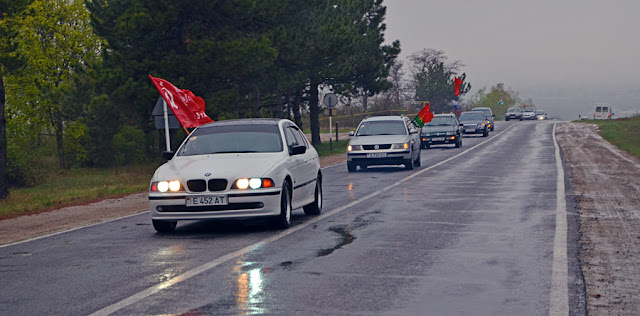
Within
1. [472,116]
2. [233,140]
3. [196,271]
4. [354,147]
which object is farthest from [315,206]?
[472,116]

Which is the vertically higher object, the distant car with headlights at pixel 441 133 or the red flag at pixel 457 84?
the red flag at pixel 457 84

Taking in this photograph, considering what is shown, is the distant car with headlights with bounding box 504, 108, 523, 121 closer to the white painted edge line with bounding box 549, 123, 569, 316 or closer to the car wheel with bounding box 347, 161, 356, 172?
the car wheel with bounding box 347, 161, 356, 172

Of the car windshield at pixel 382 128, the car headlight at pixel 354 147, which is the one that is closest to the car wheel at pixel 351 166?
the car headlight at pixel 354 147

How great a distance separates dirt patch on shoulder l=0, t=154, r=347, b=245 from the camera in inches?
492

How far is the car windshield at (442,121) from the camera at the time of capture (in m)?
40.4

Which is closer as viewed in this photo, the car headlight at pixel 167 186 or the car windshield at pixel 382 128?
the car headlight at pixel 167 186

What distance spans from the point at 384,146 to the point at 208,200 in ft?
47.6

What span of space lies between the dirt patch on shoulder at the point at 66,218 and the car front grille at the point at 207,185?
286cm

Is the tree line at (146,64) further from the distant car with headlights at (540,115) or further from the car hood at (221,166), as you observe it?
the distant car with headlights at (540,115)

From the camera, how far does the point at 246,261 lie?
28.0ft

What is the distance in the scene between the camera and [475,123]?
177ft

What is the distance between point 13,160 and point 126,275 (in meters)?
25.1

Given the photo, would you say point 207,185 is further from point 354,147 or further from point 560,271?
point 354,147

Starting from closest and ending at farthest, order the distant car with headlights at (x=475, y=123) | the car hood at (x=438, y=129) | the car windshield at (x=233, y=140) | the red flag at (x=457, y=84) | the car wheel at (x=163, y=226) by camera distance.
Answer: the car wheel at (x=163, y=226) → the car windshield at (x=233, y=140) → the car hood at (x=438, y=129) → the distant car with headlights at (x=475, y=123) → the red flag at (x=457, y=84)
